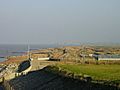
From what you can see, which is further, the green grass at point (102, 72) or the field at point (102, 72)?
the green grass at point (102, 72)

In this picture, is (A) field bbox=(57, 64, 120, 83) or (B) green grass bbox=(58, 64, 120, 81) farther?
(B) green grass bbox=(58, 64, 120, 81)

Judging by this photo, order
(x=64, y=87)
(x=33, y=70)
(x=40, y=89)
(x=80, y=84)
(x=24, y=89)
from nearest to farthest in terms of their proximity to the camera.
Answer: (x=80, y=84) < (x=64, y=87) < (x=40, y=89) < (x=24, y=89) < (x=33, y=70)

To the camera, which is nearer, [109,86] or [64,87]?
[109,86]

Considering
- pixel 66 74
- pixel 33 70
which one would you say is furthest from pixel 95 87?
pixel 33 70

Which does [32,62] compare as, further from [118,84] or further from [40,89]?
[118,84]

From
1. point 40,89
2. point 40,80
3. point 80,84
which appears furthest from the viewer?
point 40,80

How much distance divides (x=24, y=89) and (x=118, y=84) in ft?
45.7

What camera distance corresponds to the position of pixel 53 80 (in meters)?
33.0

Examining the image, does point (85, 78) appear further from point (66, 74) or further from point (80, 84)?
point (66, 74)

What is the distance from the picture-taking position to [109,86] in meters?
22.0

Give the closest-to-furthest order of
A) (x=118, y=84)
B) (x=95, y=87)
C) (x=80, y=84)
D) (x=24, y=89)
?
1. (x=118, y=84)
2. (x=95, y=87)
3. (x=80, y=84)
4. (x=24, y=89)

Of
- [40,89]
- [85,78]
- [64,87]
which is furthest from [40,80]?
[85,78]

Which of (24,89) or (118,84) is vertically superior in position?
(118,84)

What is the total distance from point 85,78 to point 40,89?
637 cm
